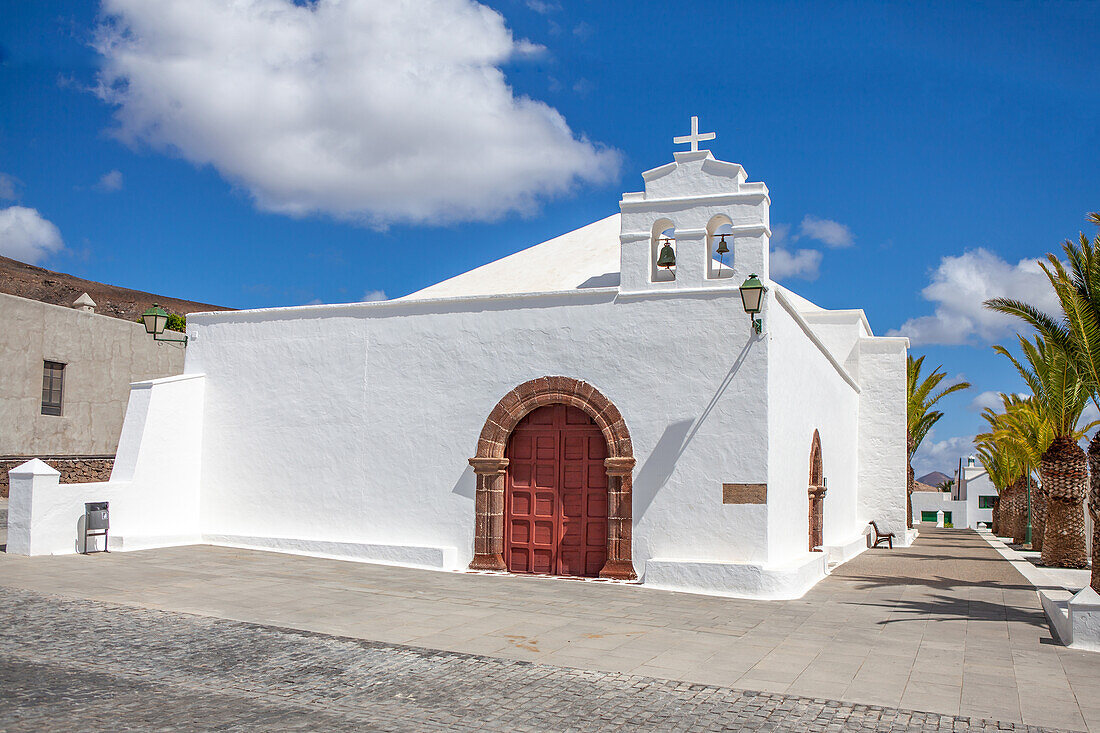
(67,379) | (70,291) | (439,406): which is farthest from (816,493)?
(70,291)

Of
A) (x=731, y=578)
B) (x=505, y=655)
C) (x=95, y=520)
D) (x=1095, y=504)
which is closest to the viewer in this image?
(x=505, y=655)

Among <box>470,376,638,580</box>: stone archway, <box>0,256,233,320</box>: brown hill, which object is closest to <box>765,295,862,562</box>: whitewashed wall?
<box>470,376,638,580</box>: stone archway

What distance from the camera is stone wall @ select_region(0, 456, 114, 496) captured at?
1847 cm

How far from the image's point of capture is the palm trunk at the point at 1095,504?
30.6ft

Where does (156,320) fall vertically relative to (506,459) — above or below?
above

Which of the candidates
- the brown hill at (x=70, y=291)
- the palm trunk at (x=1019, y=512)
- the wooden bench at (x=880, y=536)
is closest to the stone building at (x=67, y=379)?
the wooden bench at (x=880, y=536)

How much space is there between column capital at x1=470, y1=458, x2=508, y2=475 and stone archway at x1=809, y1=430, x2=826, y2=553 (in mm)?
4968

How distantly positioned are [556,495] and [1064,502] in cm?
941

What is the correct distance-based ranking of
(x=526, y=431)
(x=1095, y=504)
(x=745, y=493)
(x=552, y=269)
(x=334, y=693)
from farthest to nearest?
(x=552, y=269) → (x=526, y=431) → (x=745, y=493) → (x=1095, y=504) → (x=334, y=693)

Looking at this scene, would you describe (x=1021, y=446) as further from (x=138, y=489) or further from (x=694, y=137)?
(x=138, y=489)

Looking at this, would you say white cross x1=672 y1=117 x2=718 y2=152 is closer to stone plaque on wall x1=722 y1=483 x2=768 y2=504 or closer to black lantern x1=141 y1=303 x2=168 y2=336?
stone plaque on wall x1=722 y1=483 x2=768 y2=504

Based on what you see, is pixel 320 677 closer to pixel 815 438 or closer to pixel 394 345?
pixel 394 345

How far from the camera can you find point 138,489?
1245 cm

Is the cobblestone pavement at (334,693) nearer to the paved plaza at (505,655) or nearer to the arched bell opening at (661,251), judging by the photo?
the paved plaza at (505,655)
